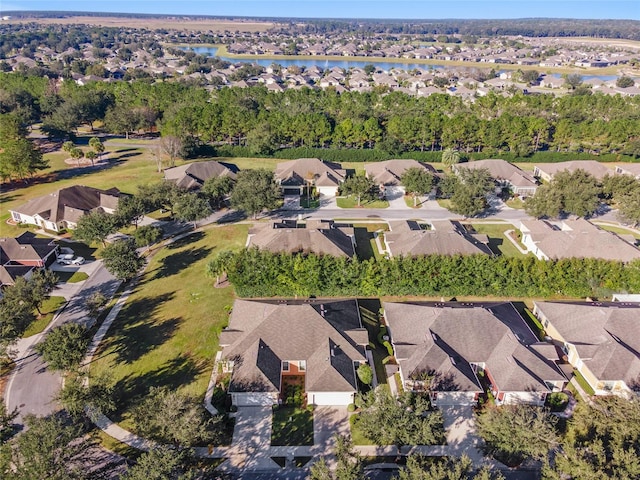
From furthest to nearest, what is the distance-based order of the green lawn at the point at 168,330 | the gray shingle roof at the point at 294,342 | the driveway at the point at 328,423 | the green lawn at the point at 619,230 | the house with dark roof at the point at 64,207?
the green lawn at the point at 619,230, the house with dark roof at the point at 64,207, the green lawn at the point at 168,330, the gray shingle roof at the point at 294,342, the driveway at the point at 328,423

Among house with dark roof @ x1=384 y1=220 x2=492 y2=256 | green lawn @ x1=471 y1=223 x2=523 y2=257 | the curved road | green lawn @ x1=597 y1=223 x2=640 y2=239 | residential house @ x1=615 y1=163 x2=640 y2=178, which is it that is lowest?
the curved road

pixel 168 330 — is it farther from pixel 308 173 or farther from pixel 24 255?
pixel 308 173

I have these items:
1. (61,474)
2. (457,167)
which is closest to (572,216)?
(457,167)

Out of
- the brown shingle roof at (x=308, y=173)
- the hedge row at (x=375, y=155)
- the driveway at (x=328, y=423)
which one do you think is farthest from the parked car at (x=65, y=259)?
the hedge row at (x=375, y=155)

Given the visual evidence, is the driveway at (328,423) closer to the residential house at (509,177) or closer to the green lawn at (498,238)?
the green lawn at (498,238)

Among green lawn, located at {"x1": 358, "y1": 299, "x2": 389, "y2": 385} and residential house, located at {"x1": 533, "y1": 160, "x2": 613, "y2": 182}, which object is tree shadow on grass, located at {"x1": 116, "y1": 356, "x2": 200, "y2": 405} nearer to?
green lawn, located at {"x1": 358, "y1": 299, "x2": 389, "y2": 385}

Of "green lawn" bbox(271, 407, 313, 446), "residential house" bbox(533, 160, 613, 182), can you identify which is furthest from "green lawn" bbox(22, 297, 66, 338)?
"residential house" bbox(533, 160, 613, 182)

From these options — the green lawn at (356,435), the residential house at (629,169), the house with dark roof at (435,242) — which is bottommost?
the green lawn at (356,435)
